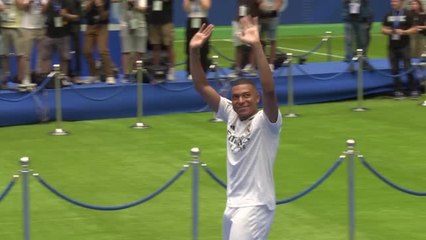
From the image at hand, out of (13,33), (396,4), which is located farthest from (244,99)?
(396,4)

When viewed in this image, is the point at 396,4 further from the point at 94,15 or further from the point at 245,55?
the point at 94,15

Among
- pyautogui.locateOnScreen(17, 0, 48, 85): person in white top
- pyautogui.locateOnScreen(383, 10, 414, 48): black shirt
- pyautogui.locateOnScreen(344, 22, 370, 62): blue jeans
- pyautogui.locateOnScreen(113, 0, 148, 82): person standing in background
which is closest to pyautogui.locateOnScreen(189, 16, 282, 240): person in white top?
pyautogui.locateOnScreen(17, 0, 48, 85): person in white top

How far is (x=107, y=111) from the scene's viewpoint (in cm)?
1897

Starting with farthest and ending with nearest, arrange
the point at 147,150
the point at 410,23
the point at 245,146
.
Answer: the point at 410,23 → the point at 147,150 → the point at 245,146

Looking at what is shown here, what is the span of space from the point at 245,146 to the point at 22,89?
10857 mm

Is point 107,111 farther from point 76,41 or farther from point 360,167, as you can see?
point 360,167

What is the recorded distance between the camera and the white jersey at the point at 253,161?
8016 mm

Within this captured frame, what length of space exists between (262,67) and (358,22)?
14.4 metres

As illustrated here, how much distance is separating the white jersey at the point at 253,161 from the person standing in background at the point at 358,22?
1366 cm

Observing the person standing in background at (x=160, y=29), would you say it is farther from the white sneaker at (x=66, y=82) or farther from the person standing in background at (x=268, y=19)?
the person standing in background at (x=268, y=19)

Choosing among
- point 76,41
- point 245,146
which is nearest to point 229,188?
point 245,146

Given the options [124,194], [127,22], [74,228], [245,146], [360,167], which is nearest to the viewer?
[245,146]

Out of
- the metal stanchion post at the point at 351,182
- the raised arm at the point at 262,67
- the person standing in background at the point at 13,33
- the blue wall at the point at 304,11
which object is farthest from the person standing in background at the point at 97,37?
the blue wall at the point at 304,11

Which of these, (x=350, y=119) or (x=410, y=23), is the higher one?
(x=410, y=23)
